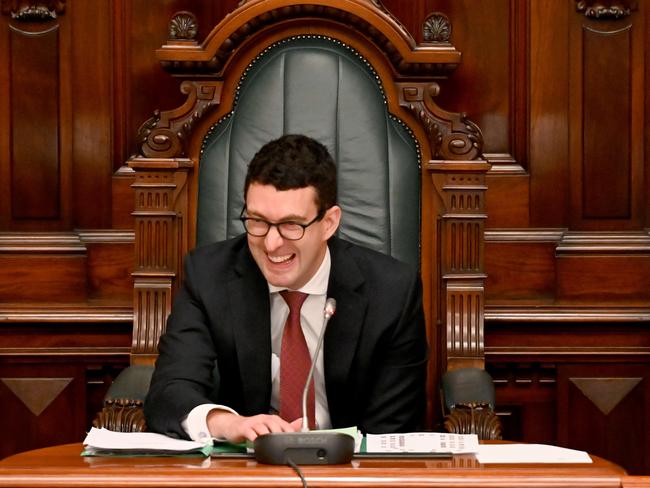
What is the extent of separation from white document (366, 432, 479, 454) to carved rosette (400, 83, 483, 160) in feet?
3.45

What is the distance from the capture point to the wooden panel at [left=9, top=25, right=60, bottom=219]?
3359 mm

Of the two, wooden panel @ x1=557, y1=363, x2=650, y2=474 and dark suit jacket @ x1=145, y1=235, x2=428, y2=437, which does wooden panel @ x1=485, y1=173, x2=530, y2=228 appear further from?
dark suit jacket @ x1=145, y1=235, x2=428, y2=437

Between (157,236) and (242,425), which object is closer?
(242,425)

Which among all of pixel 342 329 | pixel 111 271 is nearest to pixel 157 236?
pixel 111 271

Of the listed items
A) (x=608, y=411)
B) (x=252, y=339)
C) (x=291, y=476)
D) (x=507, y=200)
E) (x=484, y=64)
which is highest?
(x=484, y=64)

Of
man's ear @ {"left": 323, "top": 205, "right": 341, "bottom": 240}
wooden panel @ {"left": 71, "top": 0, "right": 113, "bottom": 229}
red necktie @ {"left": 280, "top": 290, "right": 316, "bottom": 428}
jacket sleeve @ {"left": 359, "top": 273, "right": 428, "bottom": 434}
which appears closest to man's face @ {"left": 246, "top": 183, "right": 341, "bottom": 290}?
man's ear @ {"left": 323, "top": 205, "right": 341, "bottom": 240}

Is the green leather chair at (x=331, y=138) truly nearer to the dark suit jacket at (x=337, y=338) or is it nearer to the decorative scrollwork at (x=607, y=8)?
the dark suit jacket at (x=337, y=338)

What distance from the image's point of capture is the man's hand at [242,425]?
202 cm

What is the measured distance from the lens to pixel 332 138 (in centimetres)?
295

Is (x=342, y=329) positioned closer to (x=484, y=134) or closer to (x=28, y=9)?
(x=484, y=134)

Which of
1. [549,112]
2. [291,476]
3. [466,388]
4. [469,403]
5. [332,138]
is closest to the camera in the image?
[291,476]

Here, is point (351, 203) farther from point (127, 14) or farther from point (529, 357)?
point (127, 14)

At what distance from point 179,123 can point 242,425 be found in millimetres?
1127

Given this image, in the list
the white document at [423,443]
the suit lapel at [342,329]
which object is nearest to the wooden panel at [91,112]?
the suit lapel at [342,329]
